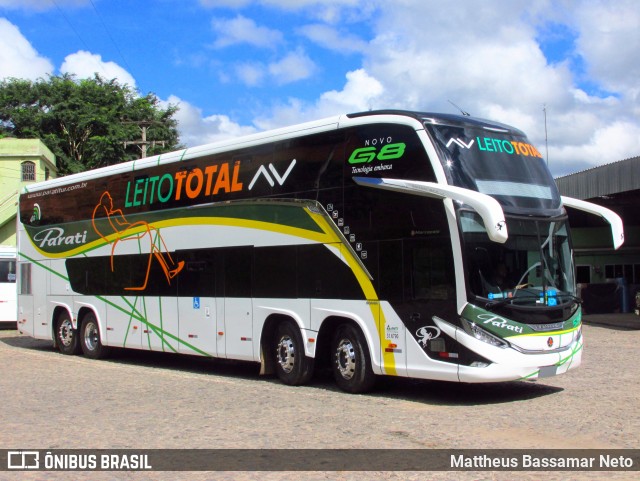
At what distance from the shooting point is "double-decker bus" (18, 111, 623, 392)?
10.1m

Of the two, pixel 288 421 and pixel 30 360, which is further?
pixel 30 360

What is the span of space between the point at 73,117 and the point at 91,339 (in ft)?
124

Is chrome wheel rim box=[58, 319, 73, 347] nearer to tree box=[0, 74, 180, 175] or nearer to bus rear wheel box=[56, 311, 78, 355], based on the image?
bus rear wheel box=[56, 311, 78, 355]

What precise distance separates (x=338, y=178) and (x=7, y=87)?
1904 inches

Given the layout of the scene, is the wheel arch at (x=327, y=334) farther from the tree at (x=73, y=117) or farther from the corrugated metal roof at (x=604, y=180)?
the tree at (x=73, y=117)

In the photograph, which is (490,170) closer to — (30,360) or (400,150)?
(400,150)

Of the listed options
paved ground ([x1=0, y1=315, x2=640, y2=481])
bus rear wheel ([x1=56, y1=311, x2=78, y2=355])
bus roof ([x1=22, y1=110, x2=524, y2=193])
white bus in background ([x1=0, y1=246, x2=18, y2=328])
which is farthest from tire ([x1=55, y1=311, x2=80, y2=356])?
white bus in background ([x1=0, y1=246, x2=18, y2=328])

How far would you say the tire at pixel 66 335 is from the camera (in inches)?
717

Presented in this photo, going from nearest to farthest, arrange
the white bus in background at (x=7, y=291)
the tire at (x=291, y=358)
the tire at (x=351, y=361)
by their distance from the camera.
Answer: the tire at (x=351, y=361), the tire at (x=291, y=358), the white bus in background at (x=7, y=291)

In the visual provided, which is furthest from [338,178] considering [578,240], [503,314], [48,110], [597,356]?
[48,110]

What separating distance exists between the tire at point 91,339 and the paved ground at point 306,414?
261 cm

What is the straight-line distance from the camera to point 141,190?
52.2 ft

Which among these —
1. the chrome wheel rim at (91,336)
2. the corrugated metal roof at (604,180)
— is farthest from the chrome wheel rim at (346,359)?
the corrugated metal roof at (604,180)

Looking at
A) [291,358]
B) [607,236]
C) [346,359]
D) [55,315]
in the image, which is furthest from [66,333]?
[607,236]
